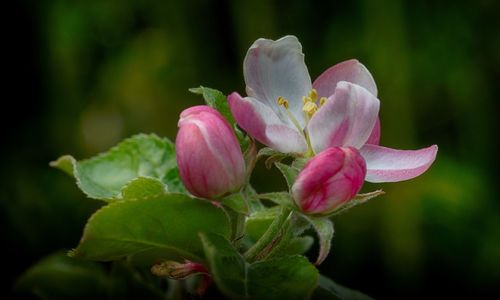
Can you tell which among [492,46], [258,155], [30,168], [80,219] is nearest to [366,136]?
[258,155]

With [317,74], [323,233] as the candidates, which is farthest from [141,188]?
[317,74]

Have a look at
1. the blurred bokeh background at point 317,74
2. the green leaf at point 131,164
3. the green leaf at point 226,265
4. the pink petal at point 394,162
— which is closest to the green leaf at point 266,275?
the green leaf at point 226,265

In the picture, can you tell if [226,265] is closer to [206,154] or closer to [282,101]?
[206,154]

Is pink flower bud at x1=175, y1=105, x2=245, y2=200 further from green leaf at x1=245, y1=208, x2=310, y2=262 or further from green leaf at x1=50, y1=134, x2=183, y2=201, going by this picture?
green leaf at x1=50, y1=134, x2=183, y2=201

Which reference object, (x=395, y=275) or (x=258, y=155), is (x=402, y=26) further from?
(x=258, y=155)

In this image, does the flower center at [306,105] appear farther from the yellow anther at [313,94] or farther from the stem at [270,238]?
the stem at [270,238]
